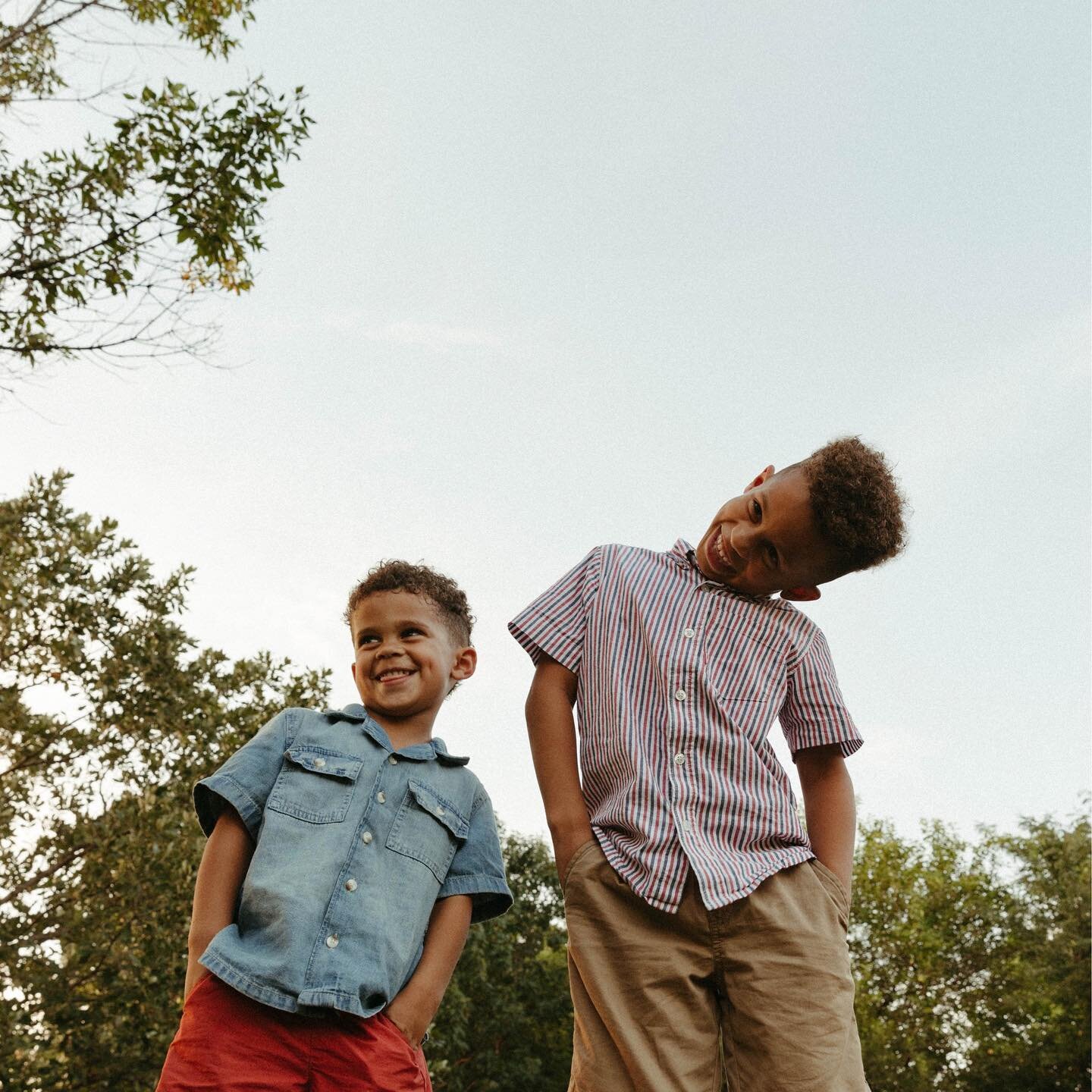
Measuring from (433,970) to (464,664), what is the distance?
80 cm

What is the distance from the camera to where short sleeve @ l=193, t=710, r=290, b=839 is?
2.27 metres

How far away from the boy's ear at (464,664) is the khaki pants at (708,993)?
0.71m

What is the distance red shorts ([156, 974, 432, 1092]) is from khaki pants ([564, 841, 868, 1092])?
41 centimetres

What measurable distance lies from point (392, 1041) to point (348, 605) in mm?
1130

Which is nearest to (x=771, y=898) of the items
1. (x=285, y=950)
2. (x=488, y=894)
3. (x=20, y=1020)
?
(x=488, y=894)

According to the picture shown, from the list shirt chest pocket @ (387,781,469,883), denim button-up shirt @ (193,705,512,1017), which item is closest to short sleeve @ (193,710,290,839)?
denim button-up shirt @ (193,705,512,1017)

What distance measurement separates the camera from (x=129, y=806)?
8.82 metres

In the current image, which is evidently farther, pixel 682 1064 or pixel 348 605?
pixel 348 605

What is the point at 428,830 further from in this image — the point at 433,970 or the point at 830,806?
the point at 830,806

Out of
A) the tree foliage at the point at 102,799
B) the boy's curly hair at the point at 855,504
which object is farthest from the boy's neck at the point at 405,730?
the tree foliage at the point at 102,799

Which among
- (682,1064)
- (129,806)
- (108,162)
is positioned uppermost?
(108,162)

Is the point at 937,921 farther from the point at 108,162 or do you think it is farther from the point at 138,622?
the point at 108,162

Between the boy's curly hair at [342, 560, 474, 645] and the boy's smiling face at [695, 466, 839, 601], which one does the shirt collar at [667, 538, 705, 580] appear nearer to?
the boy's smiling face at [695, 466, 839, 601]

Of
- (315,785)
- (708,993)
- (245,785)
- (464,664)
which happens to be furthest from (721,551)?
(245,785)
